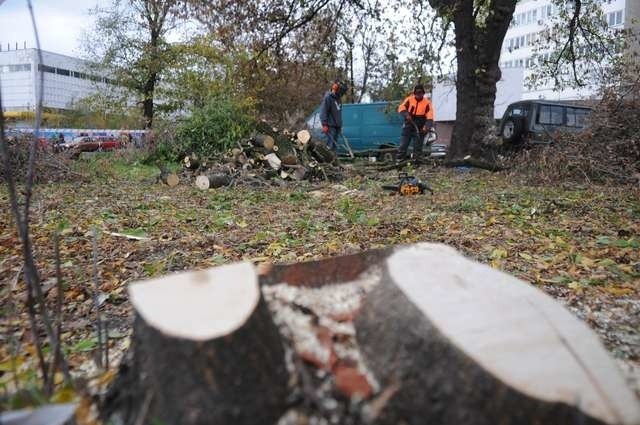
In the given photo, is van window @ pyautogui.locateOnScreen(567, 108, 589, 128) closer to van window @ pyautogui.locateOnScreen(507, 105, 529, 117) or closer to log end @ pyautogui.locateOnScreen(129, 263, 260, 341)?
van window @ pyautogui.locateOnScreen(507, 105, 529, 117)

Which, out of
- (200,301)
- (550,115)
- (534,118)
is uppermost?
(550,115)

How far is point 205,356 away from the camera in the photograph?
127 centimetres

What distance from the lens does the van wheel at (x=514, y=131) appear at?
42.5 ft

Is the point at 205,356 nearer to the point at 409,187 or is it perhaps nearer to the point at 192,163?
the point at 409,187

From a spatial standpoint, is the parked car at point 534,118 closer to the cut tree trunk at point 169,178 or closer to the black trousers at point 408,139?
the black trousers at point 408,139

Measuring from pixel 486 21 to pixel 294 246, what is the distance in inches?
359

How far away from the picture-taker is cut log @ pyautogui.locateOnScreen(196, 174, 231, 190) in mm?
9016

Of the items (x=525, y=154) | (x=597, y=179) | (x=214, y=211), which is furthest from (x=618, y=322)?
(x=525, y=154)

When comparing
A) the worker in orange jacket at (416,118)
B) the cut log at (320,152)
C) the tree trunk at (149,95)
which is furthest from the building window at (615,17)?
the cut log at (320,152)

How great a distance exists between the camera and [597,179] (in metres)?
8.27

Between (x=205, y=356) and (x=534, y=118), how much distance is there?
1319cm

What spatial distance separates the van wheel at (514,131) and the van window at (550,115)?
0.43 meters

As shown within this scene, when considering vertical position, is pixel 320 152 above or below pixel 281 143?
below

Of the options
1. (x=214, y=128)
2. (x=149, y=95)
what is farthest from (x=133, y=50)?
(x=214, y=128)
